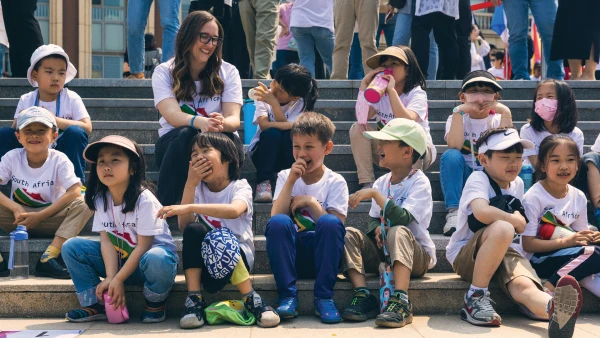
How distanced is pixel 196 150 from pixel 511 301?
6.40 ft

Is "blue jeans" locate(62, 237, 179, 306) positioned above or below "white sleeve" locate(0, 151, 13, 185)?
below

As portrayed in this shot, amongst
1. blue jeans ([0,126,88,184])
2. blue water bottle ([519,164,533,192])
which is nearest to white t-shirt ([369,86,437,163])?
blue water bottle ([519,164,533,192])

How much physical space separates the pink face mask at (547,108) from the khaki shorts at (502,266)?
54.6 inches

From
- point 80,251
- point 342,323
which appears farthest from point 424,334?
point 80,251

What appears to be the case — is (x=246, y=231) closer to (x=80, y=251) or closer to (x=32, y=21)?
(x=80, y=251)

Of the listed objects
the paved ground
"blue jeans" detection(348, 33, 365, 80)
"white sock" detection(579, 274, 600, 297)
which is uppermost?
"blue jeans" detection(348, 33, 365, 80)

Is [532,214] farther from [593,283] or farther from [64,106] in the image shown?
[64,106]

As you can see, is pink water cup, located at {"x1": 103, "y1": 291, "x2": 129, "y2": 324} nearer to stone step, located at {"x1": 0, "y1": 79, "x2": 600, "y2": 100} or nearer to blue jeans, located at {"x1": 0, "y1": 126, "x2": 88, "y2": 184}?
blue jeans, located at {"x1": 0, "y1": 126, "x2": 88, "y2": 184}

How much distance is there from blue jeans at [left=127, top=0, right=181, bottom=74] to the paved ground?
3.87m

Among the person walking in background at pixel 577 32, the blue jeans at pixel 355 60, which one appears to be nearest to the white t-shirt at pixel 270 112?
the person walking in background at pixel 577 32

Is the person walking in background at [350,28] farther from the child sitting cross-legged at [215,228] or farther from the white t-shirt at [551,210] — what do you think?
the child sitting cross-legged at [215,228]

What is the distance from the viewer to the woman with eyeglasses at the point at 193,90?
5035 mm

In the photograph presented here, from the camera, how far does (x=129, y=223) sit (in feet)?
14.4

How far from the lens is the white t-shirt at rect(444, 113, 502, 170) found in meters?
5.52
